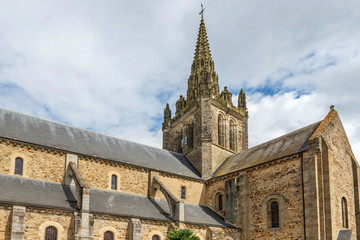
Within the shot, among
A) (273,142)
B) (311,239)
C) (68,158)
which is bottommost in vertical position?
(311,239)

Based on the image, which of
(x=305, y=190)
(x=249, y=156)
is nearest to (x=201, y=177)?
(x=249, y=156)

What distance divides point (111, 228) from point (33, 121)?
9.69 meters

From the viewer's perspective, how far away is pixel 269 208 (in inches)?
930

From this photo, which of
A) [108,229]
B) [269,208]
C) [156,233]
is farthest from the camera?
[269,208]

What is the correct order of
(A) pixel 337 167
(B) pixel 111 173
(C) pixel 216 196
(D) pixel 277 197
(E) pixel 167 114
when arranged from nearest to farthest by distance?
(A) pixel 337 167, (D) pixel 277 197, (B) pixel 111 173, (C) pixel 216 196, (E) pixel 167 114

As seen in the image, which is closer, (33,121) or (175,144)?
(33,121)

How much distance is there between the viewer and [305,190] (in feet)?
70.0

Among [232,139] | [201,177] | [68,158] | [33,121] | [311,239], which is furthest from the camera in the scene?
[232,139]

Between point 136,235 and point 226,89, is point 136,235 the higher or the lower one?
the lower one

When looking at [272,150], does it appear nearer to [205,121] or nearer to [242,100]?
[205,121]

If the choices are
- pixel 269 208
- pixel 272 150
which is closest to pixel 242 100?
pixel 272 150

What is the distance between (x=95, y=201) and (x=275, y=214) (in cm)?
1145

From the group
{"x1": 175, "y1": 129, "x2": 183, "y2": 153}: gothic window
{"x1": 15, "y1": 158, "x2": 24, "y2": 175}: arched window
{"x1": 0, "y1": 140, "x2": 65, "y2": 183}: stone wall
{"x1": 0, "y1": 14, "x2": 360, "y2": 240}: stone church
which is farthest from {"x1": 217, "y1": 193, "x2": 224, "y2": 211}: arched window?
{"x1": 15, "y1": 158, "x2": 24, "y2": 175}: arched window

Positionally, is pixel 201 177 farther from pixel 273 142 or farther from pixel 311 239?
pixel 311 239
